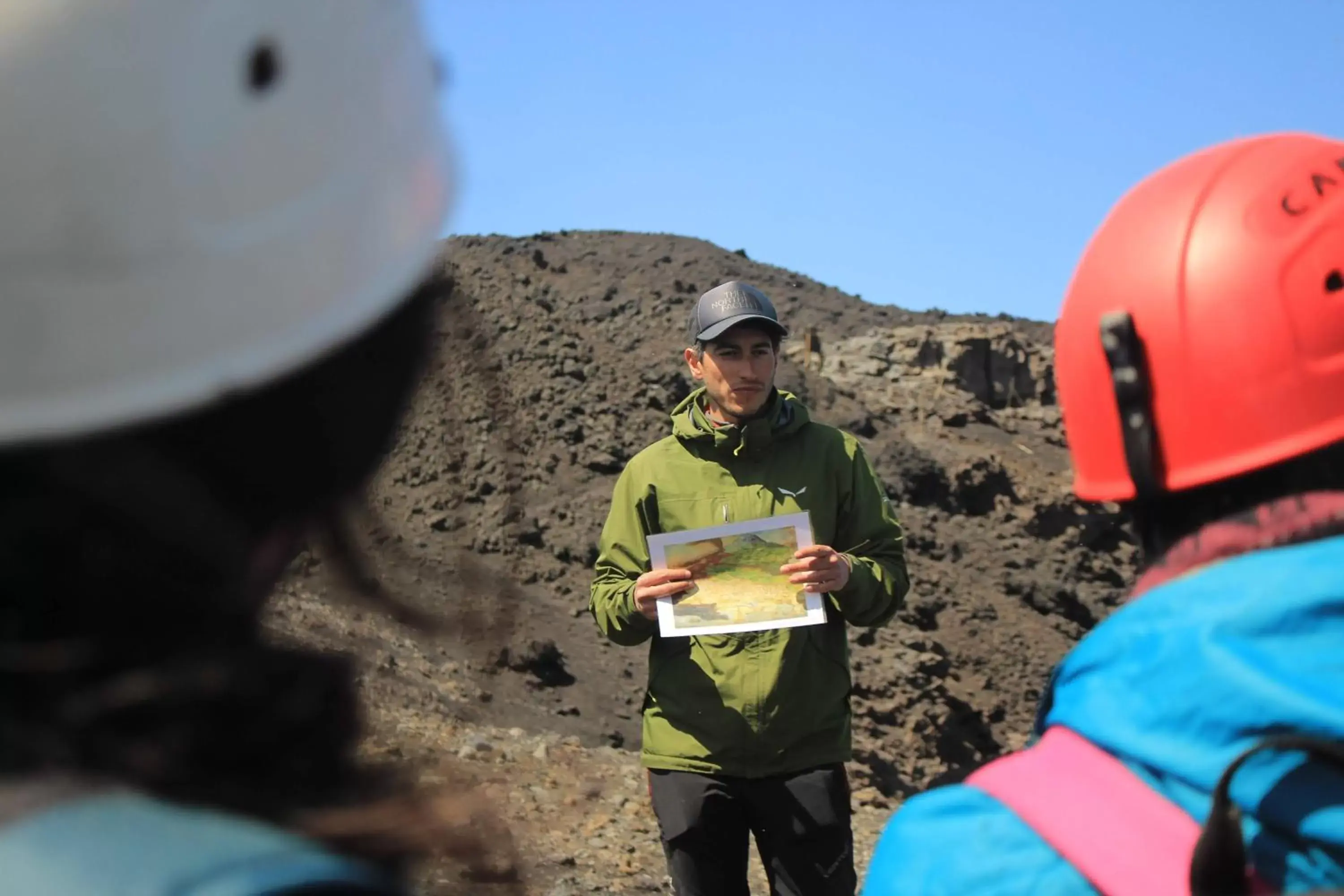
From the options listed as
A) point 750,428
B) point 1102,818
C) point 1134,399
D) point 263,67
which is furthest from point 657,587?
point 263,67

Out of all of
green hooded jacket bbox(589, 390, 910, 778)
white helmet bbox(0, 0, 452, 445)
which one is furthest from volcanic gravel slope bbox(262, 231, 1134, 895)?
green hooded jacket bbox(589, 390, 910, 778)

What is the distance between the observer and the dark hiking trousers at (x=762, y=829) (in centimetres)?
366

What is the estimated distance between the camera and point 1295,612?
1.23m

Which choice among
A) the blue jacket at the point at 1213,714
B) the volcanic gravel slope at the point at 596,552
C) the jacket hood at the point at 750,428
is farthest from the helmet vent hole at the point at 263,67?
the jacket hood at the point at 750,428

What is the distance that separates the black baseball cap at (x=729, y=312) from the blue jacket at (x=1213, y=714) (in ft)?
8.97

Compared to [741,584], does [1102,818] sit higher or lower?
lower

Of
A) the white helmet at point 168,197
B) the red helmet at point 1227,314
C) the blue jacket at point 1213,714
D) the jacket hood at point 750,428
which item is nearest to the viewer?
the white helmet at point 168,197

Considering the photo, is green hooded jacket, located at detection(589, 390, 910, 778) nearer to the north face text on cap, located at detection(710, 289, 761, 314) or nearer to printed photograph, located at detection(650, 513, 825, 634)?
printed photograph, located at detection(650, 513, 825, 634)

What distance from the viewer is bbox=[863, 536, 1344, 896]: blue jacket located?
1185mm

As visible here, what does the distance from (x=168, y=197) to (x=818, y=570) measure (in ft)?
9.76

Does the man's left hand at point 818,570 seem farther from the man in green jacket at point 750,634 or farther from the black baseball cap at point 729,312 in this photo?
the black baseball cap at point 729,312

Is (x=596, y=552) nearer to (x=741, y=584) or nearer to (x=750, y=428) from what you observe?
(x=750, y=428)

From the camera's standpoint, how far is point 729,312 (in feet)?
13.6

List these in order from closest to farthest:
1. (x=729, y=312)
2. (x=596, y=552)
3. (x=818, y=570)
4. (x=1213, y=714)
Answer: (x=1213, y=714) → (x=818, y=570) → (x=729, y=312) → (x=596, y=552)
